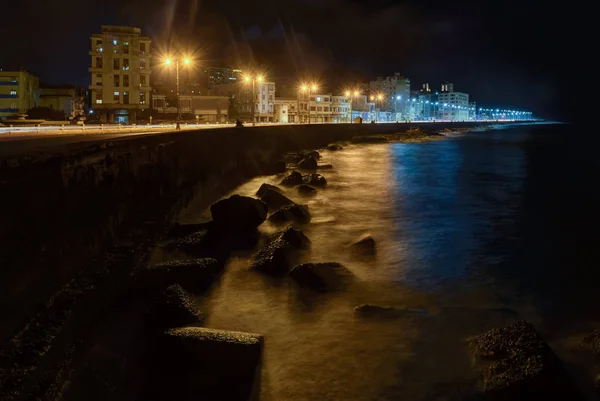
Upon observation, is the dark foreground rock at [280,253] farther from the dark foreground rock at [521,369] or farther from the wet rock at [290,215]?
the dark foreground rock at [521,369]

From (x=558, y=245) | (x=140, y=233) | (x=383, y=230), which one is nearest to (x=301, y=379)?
(x=140, y=233)

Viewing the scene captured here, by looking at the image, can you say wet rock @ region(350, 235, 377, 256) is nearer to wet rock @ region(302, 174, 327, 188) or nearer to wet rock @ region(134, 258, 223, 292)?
wet rock @ region(134, 258, 223, 292)

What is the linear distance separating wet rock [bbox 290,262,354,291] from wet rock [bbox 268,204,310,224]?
17.3ft

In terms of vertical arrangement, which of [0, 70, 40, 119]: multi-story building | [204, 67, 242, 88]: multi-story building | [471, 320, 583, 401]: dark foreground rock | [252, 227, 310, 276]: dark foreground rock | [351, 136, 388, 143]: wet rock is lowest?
[471, 320, 583, 401]: dark foreground rock

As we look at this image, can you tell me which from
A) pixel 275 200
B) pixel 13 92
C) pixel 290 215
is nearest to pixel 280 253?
pixel 290 215

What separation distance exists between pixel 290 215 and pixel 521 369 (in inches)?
439

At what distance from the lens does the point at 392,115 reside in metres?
148

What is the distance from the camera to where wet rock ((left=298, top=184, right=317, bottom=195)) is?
23.4 metres

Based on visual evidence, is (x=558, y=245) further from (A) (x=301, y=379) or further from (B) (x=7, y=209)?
(B) (x=7, y=209)

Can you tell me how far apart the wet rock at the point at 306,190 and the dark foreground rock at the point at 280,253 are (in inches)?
395

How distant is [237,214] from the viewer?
14.0 meters

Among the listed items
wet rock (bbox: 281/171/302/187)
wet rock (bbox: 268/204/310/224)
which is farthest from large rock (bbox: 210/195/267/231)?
wet rock (bbox: 281/171/302/187)

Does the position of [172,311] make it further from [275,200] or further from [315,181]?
[315,181]

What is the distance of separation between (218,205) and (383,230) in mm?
6287
